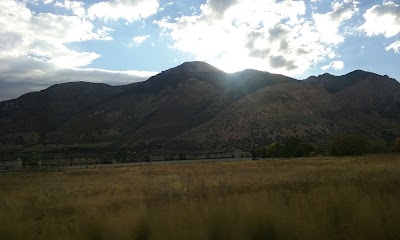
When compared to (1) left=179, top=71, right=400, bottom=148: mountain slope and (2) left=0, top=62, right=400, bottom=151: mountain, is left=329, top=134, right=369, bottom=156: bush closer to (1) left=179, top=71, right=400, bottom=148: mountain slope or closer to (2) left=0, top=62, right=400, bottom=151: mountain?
(2) left=0, top=62, right=400, bottom=151: mountain

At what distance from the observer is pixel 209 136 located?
125 metres

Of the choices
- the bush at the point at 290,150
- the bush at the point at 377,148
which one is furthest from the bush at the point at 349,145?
the bush at the point at 290,150

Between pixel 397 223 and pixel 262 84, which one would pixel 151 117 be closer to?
pixel 262 84

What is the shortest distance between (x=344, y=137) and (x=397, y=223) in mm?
72590

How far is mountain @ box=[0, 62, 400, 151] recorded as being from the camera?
123875mm

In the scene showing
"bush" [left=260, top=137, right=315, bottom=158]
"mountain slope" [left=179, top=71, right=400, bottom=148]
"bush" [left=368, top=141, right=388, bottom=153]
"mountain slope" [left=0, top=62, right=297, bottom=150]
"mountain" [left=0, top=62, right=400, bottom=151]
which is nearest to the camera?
"bush" [left=368, top=141, right=388, bottom=153]

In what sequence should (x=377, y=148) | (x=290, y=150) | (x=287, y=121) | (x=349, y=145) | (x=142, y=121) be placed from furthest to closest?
(x=142, y=121)
(x=287, y=121)
(x=290, y=150)
(x=349, y=145)
(x=377, y=148)

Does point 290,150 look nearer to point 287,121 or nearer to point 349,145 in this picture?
point 349,145

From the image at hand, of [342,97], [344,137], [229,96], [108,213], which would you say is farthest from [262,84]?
[108,213]

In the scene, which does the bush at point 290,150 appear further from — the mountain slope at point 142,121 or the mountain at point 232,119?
the mountain slope at point 142,121

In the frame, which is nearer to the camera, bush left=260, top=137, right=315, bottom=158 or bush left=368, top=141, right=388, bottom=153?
bush left=368, top=141, right=388, bottom=153

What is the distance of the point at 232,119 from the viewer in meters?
131

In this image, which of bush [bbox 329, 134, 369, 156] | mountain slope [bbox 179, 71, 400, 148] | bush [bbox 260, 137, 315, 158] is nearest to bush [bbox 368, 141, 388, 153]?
bush [bbox 329, 134, 369, 156]

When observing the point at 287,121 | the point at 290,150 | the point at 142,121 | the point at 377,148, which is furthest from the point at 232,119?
the point at 142,121
